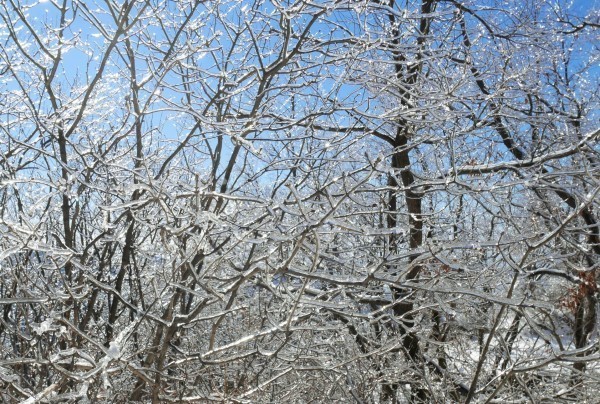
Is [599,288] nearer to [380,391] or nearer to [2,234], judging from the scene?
[380,391]

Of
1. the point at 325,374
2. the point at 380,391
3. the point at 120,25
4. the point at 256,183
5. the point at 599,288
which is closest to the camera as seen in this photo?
the point at 120,25

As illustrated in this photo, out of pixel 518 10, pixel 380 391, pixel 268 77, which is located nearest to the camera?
pixel 268 77

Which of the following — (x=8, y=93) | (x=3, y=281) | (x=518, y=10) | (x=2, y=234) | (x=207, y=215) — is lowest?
(x=3, y=281)

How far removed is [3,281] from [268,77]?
1855mm

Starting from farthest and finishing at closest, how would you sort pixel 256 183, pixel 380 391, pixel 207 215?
pixel 256 183
pixel 380 391
pixel 207 215

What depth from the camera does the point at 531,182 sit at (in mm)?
3553

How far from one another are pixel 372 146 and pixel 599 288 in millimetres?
3330

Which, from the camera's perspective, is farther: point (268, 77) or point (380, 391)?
point (380, 391)

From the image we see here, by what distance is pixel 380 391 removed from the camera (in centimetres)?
564

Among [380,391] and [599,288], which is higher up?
[599,288]

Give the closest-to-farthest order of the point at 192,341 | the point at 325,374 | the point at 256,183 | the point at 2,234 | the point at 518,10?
1. the point at 2,234
2. the point at 325,374
3. the point at 192,341
4. the point at 256,183
5. the point at 518,10

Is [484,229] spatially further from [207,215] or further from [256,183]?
[207,215]

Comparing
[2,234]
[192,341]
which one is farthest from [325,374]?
[2,234]

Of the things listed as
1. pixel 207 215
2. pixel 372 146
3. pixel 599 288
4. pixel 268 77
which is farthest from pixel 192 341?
pixel 599 288
